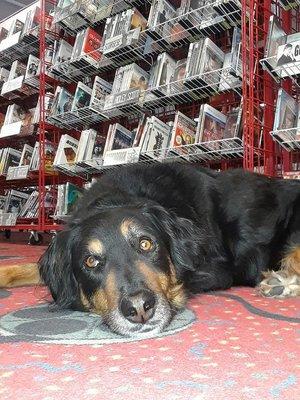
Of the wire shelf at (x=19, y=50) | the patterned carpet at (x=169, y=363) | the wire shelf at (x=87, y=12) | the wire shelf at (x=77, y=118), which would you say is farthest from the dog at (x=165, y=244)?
the wire shelf at (x=19, y=50)

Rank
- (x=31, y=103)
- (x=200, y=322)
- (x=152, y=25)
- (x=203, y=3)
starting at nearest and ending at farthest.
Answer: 1. (x=200, y=322)
2. (x=203, y=3)
3. (x=152, y=25)
4. (x=31, y=103)

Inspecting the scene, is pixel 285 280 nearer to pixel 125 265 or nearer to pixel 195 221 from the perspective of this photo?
pixel 195 221

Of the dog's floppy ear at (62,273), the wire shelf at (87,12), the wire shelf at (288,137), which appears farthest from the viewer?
the wire shelf at (87,12)

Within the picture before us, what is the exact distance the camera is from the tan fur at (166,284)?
1268 millimetres

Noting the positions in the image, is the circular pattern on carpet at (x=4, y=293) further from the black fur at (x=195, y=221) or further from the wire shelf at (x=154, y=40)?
the wire shelf at (x=154, y=40)

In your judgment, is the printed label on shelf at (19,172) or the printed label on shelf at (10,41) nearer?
the printed label on shelf at (19,172)

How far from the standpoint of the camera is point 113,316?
1196 millimetres

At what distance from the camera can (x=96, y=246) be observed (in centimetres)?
136

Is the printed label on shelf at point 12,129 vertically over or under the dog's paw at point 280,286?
over

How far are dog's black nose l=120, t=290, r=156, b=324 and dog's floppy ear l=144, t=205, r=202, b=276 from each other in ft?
1.14

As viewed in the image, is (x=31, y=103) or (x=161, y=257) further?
(x=31, y=103)

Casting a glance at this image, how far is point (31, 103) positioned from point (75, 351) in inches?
193

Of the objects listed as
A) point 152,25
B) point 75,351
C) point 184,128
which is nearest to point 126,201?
point 75,351

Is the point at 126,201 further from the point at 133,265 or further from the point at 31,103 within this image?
the point at 31,103
